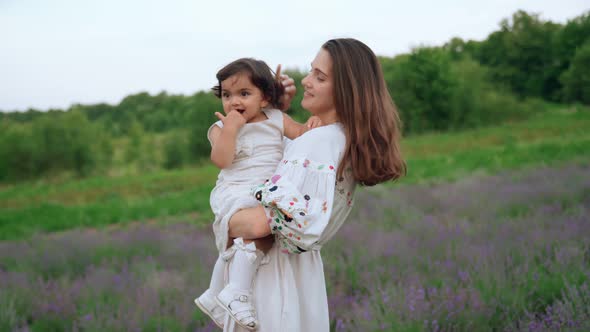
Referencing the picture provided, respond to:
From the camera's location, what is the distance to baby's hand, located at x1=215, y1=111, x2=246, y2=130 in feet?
5.92

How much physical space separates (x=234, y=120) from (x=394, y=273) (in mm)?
3059

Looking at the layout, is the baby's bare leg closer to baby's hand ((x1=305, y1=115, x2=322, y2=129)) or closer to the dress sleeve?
the dress sleeve

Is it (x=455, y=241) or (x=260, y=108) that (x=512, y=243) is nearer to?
(x=455, y=241)

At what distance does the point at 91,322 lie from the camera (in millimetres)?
3566

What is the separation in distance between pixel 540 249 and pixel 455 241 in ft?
2.64

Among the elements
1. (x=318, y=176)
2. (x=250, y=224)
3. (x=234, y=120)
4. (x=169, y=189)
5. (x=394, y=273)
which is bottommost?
(x=169, y=189)

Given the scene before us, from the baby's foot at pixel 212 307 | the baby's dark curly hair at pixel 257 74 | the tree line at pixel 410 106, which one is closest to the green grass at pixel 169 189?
the tree line at pixel 410 106

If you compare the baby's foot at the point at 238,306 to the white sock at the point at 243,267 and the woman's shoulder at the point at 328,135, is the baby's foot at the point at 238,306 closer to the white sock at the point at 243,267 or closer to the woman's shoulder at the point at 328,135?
the white sock at the point at 243,267

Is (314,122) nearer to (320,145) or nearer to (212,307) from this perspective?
(320,145)

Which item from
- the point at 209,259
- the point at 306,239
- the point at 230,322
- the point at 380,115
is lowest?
the point at 209,259

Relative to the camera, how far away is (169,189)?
16.4m

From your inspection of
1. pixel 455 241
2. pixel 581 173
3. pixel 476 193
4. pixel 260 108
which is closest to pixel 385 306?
pixel 455 241

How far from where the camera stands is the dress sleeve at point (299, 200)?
5.11 ft

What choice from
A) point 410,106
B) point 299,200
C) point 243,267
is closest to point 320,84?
point 299,200
